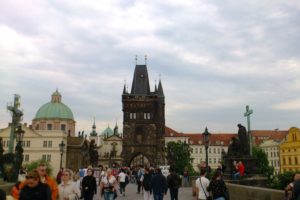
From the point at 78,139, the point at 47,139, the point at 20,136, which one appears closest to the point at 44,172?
the point at 20,136

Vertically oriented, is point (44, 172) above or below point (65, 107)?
below

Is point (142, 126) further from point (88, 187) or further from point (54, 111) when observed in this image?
point (88, 187)

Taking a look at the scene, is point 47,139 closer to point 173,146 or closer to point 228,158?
point 173,146

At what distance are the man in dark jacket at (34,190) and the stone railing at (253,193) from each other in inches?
248

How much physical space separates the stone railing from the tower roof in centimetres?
7702

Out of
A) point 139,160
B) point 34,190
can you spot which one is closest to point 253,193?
point 34,190

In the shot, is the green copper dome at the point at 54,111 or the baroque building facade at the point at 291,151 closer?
the baroque building facade at the point at 291,151

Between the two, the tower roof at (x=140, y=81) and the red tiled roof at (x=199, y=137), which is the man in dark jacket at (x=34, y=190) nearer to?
the tower roof at (x=140, y=81)

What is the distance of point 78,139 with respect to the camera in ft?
306

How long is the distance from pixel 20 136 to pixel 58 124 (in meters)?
70.7

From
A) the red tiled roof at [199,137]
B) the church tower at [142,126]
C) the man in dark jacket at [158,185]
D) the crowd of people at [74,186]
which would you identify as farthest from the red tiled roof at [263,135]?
the man in dark jacket at [158,185]

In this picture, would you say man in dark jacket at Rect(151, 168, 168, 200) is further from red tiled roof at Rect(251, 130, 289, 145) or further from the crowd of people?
red tiled roof at Rect(251, 130, 289, 145)

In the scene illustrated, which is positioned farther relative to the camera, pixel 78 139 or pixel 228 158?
pixel 78 139

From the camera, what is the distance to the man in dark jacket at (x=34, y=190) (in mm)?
5988
